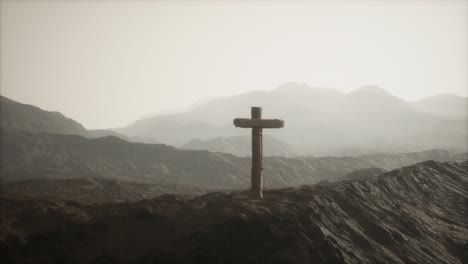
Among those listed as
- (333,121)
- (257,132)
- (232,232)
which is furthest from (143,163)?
(333,121)

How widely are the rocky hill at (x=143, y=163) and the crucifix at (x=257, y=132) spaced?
115 ft

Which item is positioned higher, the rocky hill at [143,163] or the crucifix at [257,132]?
the crucifix at [257,132]

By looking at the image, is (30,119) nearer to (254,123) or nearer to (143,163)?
(143,163)

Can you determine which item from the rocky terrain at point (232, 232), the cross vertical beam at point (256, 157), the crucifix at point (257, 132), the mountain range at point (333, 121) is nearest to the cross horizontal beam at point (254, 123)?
the crucifix at point (257, 132)

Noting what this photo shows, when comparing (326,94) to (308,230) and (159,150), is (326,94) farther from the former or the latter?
(308,230)

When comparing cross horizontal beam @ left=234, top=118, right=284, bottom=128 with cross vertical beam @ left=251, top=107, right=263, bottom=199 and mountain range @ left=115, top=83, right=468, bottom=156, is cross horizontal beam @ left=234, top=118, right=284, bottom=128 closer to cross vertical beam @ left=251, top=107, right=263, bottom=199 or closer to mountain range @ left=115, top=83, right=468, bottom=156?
cross vertical beam @ left=251, top=107, right=263, bottom=199

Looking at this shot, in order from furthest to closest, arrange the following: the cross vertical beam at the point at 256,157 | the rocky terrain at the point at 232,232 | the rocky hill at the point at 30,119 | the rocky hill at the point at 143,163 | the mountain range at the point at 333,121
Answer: the mountain range at the point at 333,121 < the rocky hill at the point at 30,119 < the rocky hill at the point at 143,163 < the cross vertical beam at the point at 256,157 < the rocky terrain at the point at 232,232

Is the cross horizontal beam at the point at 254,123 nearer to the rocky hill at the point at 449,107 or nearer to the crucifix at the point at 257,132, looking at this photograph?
the crucifix at the point at 257,132

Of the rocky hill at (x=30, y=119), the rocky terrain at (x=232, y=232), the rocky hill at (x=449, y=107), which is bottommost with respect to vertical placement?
the rocky terrain at (x=232, y=232)

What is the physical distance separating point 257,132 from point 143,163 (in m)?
44.0

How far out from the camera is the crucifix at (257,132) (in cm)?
1201

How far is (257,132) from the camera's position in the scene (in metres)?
12.3

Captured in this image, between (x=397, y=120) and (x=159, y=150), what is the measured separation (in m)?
135

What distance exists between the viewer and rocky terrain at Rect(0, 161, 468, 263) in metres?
9.77
